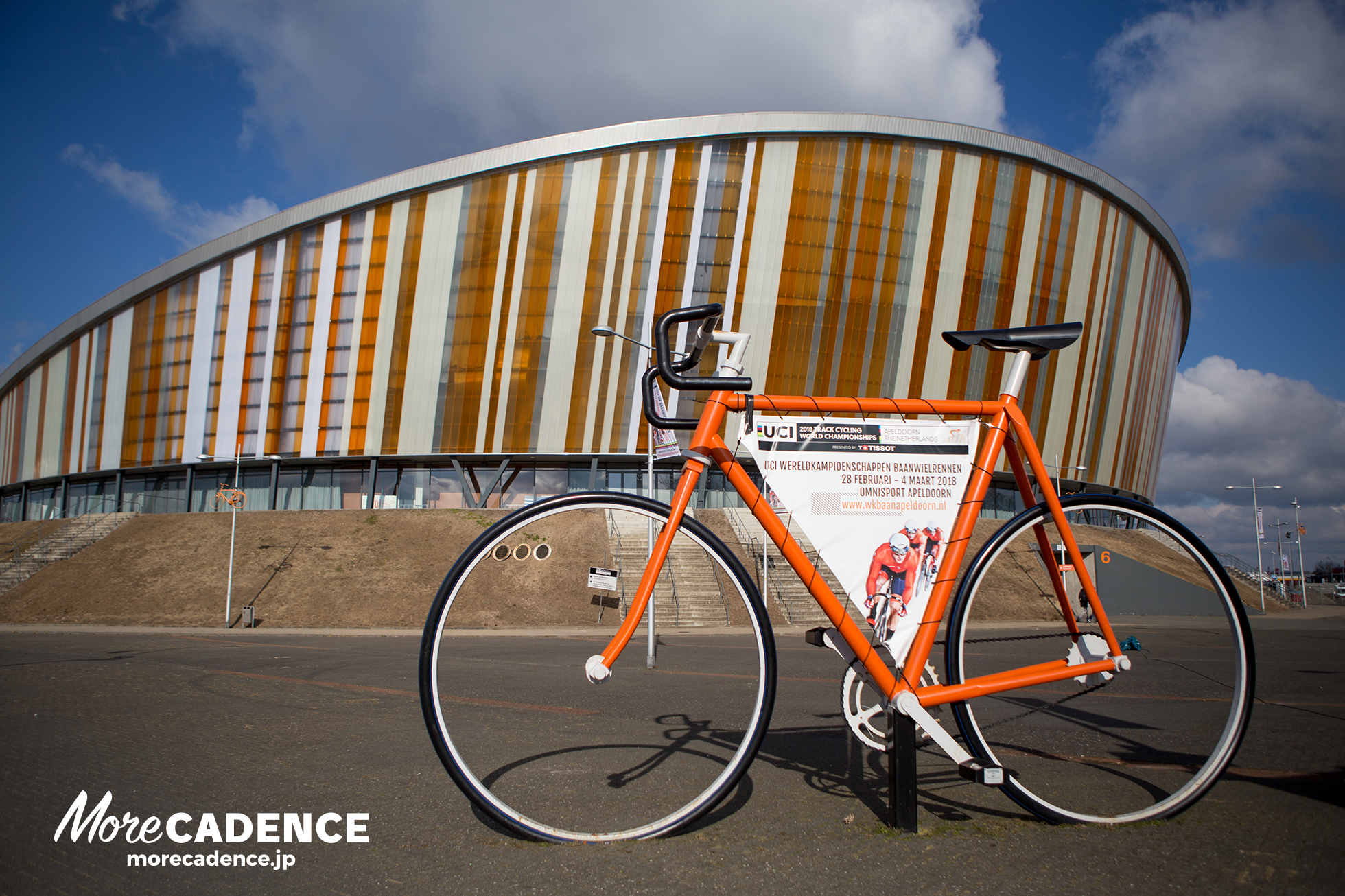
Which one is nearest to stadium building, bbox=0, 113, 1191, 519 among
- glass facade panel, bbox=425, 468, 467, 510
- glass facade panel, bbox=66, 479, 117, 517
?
glass facade panel, bbox=425, 468, 467, 510

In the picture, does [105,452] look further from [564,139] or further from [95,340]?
[564,139]

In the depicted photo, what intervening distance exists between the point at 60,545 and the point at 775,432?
46052 mm

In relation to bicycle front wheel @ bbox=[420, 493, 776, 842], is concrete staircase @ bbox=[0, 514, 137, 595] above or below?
below

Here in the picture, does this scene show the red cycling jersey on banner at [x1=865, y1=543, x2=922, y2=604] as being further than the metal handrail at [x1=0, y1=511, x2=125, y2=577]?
No

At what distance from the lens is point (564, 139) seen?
39.3m

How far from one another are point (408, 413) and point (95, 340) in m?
26.1

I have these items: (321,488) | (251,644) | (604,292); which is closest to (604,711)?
(251,644)

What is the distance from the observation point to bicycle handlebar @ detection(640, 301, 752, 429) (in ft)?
8.68

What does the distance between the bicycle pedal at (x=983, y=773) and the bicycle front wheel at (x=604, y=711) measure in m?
0.78

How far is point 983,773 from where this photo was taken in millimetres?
2590

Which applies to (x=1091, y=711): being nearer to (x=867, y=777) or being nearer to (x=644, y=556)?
(x=867, y=777)

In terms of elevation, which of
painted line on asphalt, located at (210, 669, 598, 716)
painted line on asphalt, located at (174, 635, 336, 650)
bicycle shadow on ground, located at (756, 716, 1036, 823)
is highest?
bicycle shadow on ground, located at (756, 716, 1036, 823)

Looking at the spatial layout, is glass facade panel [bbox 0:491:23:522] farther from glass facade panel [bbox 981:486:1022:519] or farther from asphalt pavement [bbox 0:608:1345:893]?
glass facade panel [bbox 981:486:1022:519]
